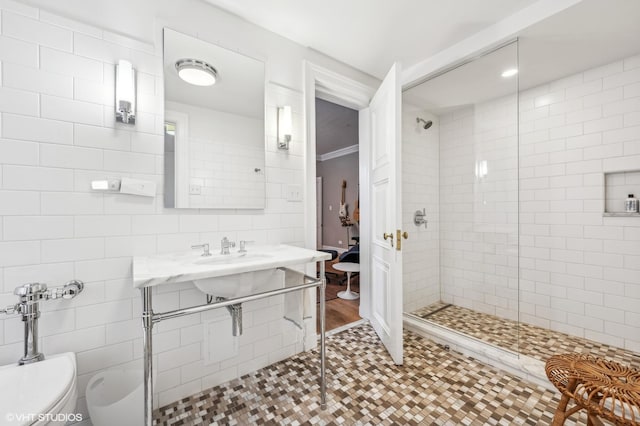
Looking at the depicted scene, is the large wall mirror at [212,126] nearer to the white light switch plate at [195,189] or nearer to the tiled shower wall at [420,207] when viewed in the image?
the white light switch plate at [195,189]

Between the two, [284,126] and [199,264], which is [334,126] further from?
[199,264]

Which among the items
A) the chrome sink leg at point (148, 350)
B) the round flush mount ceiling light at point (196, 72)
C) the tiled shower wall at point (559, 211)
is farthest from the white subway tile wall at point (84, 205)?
the tiled shower wall at point (559, 211)

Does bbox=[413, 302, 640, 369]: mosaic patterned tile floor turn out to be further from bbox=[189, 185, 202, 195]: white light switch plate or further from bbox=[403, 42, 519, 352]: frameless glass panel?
bbox=[189, 185, 202, 195]: white light switch plate

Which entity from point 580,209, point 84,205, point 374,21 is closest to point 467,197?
point 580,209

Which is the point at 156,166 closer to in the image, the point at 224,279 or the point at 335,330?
the point at 224,279

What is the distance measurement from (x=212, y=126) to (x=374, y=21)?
4.31 feet

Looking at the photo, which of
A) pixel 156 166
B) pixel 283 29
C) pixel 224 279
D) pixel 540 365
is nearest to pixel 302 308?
pixel 224 279

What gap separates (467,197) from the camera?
2.62 meters

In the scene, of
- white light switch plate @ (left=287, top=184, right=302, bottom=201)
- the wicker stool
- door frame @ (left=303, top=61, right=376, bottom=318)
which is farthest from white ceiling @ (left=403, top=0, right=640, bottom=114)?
the wicker stool

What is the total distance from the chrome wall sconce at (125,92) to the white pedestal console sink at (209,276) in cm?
74

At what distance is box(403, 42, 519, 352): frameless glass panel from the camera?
2258 mm

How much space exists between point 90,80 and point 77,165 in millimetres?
426

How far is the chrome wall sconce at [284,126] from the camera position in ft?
6.15

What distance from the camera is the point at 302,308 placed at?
63.0 inches
